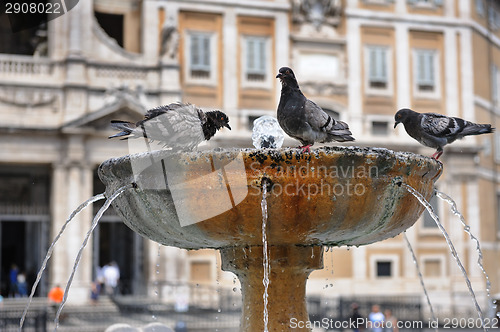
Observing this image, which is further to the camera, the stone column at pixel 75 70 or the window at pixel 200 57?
the window at pixel 200 57

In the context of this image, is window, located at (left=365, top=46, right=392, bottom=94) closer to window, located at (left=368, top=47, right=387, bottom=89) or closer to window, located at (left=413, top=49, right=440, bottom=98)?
window, located at (left=368, top=47, right=387, bottom=89)

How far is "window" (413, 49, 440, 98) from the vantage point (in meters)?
25.3

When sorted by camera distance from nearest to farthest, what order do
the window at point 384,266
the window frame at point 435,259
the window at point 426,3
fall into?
the window at point 384,266
the window frame at point 435,259
the window at point 426,3

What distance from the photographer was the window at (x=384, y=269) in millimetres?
24094

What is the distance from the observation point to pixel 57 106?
70.0 ft

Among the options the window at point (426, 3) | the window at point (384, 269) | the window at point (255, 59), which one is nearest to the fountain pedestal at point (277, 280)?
the window at point (255, 59)

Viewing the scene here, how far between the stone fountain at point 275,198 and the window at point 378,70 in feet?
65.7

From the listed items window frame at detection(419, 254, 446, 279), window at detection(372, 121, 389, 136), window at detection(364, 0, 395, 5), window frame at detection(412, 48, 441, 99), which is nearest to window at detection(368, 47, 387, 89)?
window frame at detection(412, 48, 441, 99)

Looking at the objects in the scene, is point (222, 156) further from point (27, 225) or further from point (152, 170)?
point (27, 225)

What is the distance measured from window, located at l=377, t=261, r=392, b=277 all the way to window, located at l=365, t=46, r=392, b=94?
5.40 meters

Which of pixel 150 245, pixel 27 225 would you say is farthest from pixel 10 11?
A: pixel 150 245

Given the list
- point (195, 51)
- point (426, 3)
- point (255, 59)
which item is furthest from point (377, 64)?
point (195, 51)

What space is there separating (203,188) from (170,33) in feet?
59.1

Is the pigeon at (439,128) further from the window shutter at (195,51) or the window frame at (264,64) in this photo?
the window frame at (264,64)
